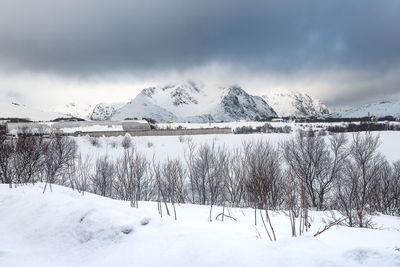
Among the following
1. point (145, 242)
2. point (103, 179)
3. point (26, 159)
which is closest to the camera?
point (145, 242)

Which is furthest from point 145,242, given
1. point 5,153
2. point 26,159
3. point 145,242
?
point 26,159

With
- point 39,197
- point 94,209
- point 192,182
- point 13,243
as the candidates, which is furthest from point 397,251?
point 192,182

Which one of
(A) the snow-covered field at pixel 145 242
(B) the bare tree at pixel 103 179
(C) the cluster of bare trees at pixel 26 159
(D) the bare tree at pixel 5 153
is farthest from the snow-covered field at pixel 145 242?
(B) the bare tree at pixel 103 179

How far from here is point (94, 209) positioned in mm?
5156

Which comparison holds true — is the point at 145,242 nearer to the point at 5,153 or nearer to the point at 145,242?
the point at 145,242

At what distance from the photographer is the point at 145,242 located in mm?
4180

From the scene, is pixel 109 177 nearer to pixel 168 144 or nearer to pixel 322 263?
pixel 168 144

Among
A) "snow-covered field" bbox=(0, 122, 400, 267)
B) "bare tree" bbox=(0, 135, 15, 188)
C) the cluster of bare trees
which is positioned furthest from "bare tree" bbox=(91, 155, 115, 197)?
"snow-covered field" bbox=(0, 122, 400, 267)

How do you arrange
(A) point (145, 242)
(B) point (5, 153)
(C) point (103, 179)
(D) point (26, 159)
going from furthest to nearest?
(C) point (103, 179), (D) point (26, 159), (B) point (5, 153), (A) point (145, 242)

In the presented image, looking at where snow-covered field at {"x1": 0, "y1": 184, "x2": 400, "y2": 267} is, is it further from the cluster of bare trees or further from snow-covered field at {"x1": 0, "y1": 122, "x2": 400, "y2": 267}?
the cluster of bare trees

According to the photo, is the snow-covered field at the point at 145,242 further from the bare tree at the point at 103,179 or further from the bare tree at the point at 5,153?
the bare tree at the point at 103,179

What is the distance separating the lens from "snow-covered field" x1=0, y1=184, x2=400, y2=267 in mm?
3330

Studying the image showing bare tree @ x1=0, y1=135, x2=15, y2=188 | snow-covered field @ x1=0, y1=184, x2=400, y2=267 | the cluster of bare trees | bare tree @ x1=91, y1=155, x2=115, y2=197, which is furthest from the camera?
bare tree @ x1=91, y1=155, x2=115, y2=197

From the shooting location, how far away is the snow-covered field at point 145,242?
3330 millimetres
